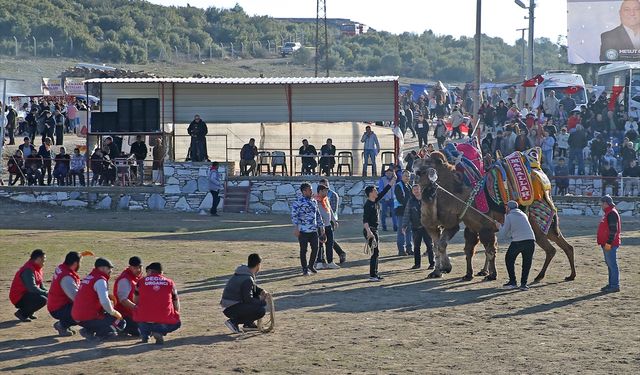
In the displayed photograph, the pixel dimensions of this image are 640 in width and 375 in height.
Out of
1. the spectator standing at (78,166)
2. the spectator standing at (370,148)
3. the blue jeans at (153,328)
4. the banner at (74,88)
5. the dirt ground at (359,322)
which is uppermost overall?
the banner at (74,88)

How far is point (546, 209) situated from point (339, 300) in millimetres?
4214

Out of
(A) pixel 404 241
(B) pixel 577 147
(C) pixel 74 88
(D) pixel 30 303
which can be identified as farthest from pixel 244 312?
(C) pixel 74 88

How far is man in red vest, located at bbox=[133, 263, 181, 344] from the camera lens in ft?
45.1

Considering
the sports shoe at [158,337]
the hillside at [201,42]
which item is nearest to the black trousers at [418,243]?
the sports shoe at [158,337]

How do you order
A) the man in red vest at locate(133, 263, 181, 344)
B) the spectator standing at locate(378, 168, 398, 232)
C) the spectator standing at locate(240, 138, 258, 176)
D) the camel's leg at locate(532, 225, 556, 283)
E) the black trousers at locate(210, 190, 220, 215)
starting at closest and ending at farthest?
the man in red vest at locate(133, 263, 181, 344) → the camel's leg at locate(532, 225, 556, 283) → the spectator standing at locate(378, 168, 398, 232) → the black trousers at locate(210, 190, 220, 215) → the spectator standing at locate(240, 138, 258, 176)

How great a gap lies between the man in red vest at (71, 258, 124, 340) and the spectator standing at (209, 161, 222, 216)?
15594 mm

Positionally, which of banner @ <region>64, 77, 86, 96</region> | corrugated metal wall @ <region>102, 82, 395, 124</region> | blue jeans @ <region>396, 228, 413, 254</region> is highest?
banner @ <region>64, 77, 86, 96</region>

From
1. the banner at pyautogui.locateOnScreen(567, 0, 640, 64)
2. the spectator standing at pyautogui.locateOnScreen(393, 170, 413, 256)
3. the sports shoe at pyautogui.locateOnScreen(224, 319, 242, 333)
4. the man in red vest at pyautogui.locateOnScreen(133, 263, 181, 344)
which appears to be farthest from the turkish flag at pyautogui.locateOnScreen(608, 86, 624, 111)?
the man in red vest at pyautogui.locateOnScreen(133, 263, 181, 344)

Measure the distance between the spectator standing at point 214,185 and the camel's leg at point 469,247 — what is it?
11.4 meters

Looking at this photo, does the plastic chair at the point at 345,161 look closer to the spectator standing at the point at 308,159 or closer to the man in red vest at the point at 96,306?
the spectator standing at the point at 308,159

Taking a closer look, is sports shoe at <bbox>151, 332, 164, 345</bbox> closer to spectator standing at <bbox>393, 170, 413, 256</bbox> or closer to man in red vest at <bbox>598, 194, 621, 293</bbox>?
man in red vest at <bbox>598, 194, 621, 293</bbox>

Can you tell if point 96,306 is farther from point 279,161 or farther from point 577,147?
point 577,147

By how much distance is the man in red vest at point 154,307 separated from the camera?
13.7 meters

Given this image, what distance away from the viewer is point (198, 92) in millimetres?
32250
